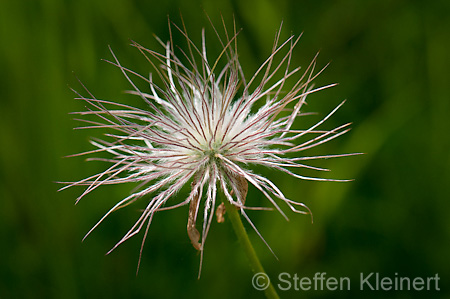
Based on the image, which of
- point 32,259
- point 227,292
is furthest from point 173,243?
point 32,259

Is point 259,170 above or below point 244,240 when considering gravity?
above

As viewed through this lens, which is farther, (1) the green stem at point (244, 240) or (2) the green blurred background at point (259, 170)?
(2) the green blurred background at point (259, 170)

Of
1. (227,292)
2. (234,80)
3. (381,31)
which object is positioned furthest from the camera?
(381,31)

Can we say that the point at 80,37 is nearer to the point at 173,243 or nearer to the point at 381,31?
the point at 173,243

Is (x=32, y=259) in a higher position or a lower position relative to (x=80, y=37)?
lower

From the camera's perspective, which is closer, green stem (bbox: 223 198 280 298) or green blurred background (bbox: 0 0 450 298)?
green stem (bbox: 223 198 280 298)

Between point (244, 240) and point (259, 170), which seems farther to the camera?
point (259, 170)

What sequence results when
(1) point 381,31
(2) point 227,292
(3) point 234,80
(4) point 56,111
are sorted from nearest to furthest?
(3) point 234,80
(2) point 227,292
(4) point 56,111
(1) point 381,31

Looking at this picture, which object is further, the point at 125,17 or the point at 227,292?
the point at 125,17
